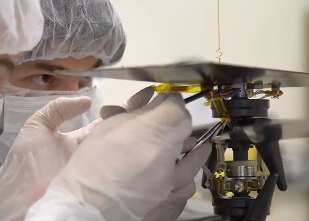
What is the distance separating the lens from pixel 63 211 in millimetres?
422

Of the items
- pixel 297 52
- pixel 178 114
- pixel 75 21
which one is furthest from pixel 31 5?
pixel 297 52

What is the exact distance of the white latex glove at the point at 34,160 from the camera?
23.5 inches

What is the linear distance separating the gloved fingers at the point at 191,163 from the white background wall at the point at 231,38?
2.45 ft

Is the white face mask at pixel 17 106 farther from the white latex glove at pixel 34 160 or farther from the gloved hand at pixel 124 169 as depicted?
the gloved hand at pixel 124 169

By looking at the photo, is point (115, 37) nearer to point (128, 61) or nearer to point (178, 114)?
point (128, 61)

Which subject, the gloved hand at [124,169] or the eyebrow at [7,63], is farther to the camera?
the eyebrow at [7,63]

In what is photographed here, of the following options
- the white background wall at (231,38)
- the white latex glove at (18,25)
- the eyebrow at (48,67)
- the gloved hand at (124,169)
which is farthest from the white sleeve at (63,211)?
the white background wall at (231,38)

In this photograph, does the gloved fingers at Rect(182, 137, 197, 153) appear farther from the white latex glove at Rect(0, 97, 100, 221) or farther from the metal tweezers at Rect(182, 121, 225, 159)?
the white latex glove at Rect(0, 97, 100, 221)

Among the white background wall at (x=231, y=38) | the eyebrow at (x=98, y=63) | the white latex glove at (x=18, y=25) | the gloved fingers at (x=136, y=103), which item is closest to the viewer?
the gloved fingers at (x=136, y=103)

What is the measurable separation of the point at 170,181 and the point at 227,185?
77mm

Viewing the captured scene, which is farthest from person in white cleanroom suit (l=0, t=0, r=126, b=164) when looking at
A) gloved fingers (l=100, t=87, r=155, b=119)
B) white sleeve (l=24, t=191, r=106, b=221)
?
white sleeve (l=24, t=191, r=106, b=221)

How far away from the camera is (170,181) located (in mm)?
480

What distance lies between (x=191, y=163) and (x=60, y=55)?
1.62ft

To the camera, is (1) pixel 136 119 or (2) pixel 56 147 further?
(2) pixel 56 147
